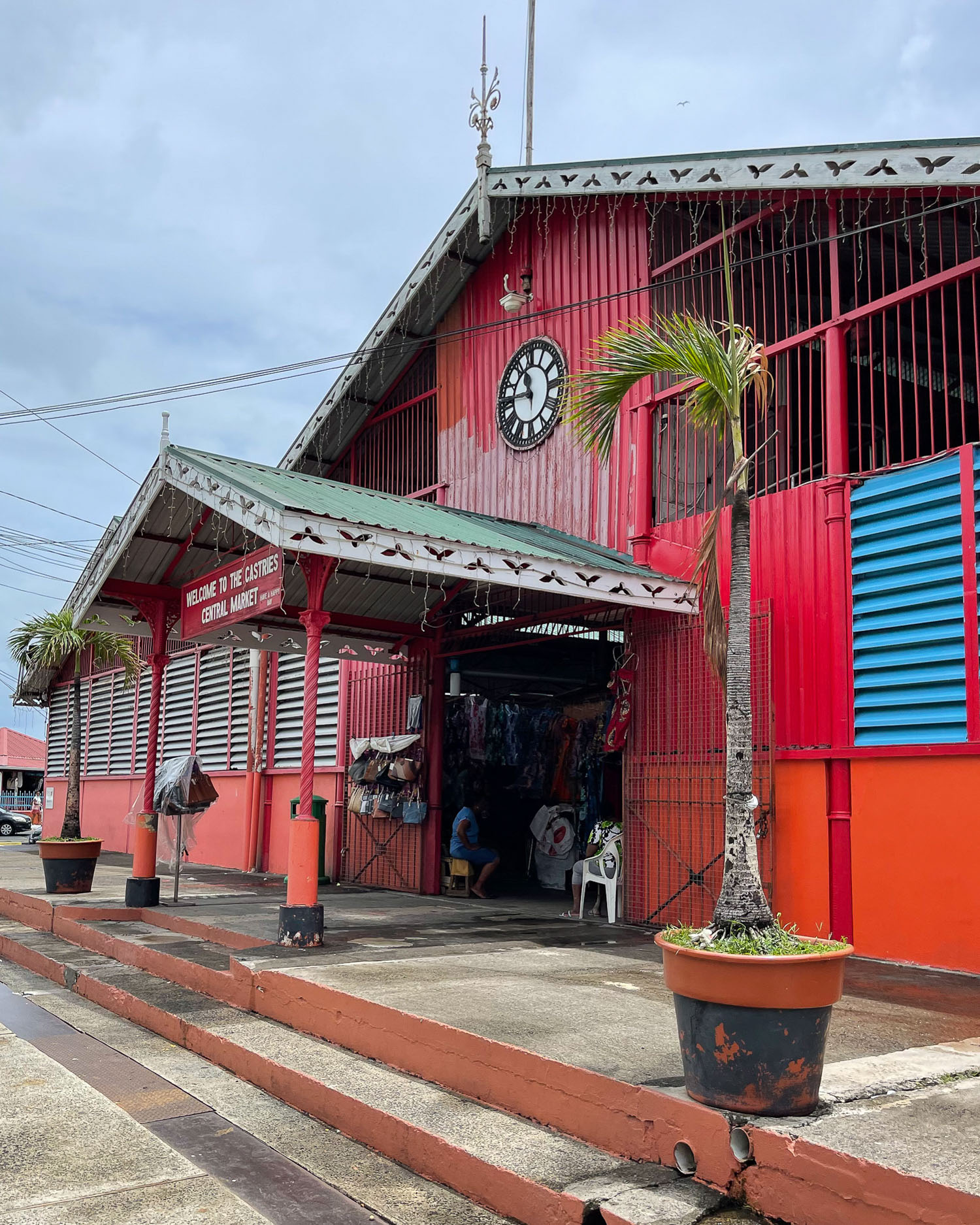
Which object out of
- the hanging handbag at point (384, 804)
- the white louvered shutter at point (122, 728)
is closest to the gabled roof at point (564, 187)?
the hanging handbag at point (384, 804)

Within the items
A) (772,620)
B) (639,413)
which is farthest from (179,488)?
(772,620)

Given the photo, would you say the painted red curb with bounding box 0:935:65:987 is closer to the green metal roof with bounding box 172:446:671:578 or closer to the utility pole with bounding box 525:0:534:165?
the green metal roof with bounding box 172:446:671:578

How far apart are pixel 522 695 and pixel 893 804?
792 centimetres

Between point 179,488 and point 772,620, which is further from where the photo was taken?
point 179,488

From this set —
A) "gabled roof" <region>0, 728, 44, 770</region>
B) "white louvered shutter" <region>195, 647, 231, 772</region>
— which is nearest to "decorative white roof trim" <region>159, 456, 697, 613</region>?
"white louvered shutter" <region>195, 647, 231, 772</region>

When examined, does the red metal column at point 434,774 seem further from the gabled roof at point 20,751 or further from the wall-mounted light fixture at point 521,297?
the gabled roof at point 20,751

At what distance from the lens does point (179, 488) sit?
32.8ft

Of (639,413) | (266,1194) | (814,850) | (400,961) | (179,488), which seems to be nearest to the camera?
(266,1194)

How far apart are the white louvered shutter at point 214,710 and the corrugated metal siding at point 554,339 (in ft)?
22.6

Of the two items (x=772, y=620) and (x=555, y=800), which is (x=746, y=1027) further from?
(x=555, y=800)

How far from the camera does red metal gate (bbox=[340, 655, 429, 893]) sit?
45.0ft

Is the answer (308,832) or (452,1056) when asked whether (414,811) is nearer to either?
(308,832)

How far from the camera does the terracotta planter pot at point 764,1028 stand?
3.99 metres

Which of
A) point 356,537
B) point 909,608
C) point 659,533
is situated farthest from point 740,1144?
point 659,533
